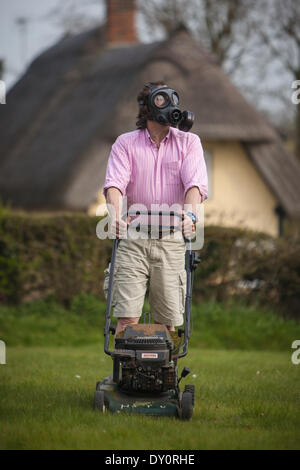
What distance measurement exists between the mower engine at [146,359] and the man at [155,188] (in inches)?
9.9

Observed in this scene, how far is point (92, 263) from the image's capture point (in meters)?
11.0

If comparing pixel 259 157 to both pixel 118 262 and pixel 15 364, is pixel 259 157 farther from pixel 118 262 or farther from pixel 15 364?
pixel 118 262

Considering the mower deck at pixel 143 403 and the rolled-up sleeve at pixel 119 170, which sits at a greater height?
the rolled-up sleeve at pixel 119 170

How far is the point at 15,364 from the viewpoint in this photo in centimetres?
814

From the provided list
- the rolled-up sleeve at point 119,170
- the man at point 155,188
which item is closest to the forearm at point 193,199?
the man at point 155,188

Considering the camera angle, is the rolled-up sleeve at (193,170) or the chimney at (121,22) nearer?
the rolled-up sleeve at (193,170)

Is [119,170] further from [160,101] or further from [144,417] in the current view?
[144,417]

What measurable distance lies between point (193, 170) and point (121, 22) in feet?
71.0

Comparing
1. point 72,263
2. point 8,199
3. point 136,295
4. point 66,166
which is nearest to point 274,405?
point 136,295

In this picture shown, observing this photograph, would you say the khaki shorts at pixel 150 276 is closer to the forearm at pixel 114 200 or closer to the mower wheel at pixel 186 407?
the forearm at pixel 114 200

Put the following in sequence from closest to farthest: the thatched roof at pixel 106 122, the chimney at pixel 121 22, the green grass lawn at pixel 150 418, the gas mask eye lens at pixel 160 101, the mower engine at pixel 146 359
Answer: the green grass lawn at pixel 150 418, the mower engine at pixel 146 359, the gas mask eye lens at pixel 160 101, the thatched roof at pixel 106 122, the chimney at pixel 121 22

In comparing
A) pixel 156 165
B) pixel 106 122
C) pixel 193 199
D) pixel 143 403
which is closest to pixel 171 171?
pixel 156 165

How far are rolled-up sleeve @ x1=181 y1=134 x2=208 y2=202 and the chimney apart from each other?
20.1 metres

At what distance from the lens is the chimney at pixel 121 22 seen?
81.4ft
